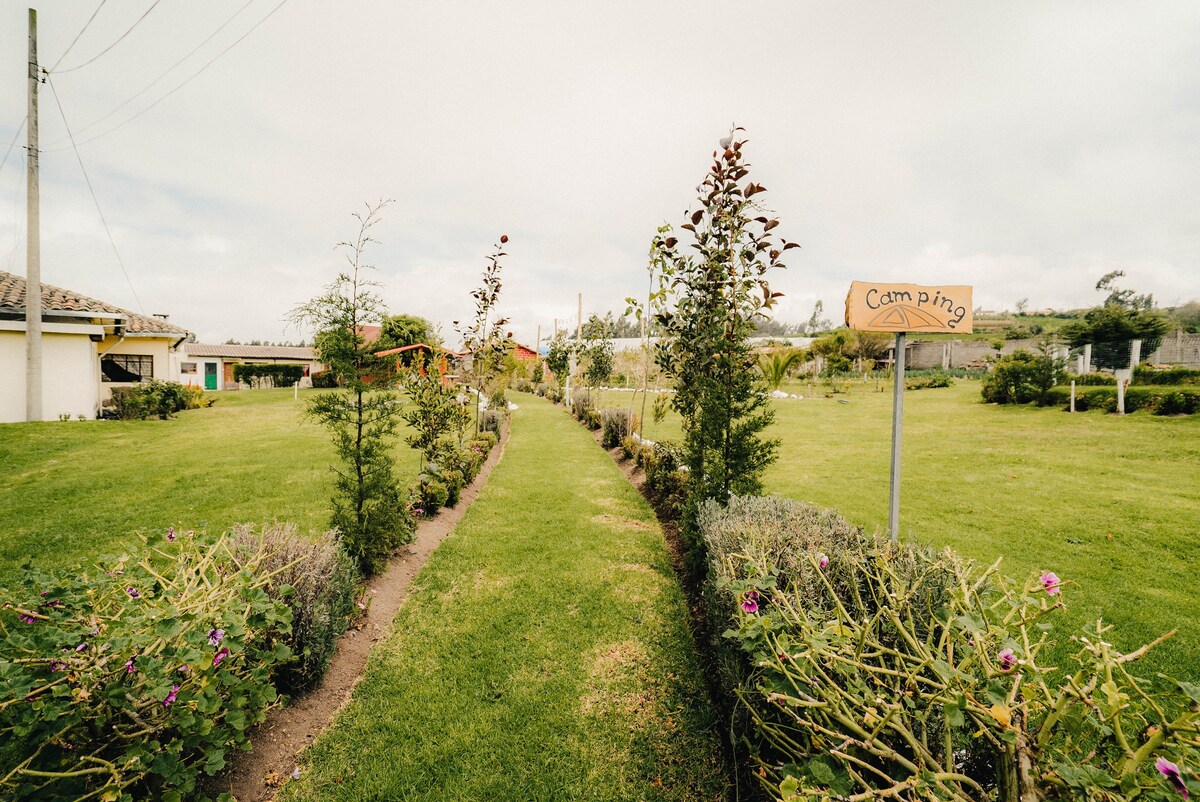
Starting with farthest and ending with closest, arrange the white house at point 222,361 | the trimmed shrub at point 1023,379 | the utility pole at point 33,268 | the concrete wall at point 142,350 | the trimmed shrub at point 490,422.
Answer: the white house at point 222,361
the concrete wall at point 142,350
the trimmed shrub at point 1023,379
the trimmed shrub at point 490,422
the utility pole at point 33,268

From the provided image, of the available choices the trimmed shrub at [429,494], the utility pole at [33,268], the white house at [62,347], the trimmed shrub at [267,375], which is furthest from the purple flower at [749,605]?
the trimmed shrub at [267,375]

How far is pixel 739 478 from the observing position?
5.27 metres

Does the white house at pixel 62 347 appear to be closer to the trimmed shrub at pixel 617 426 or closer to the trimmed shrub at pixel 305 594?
the trimmed shrub at pixel 617 426

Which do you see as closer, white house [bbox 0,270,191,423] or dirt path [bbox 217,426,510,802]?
dirt path [bbox 217,426,510,802]

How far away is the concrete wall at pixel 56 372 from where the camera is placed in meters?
13.2

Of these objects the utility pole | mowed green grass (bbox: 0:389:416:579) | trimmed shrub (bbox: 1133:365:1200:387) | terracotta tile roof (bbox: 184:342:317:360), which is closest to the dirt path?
mowed green grass (bbox: 0:389:416:579)

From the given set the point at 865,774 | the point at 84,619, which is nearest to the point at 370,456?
the point at 84,619

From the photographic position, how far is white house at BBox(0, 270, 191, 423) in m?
13.2

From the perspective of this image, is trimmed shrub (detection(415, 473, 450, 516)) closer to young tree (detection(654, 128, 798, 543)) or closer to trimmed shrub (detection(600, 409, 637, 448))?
young tree (detection(654, 128, 798, 543))

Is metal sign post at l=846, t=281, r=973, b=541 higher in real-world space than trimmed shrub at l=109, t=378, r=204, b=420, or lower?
higher

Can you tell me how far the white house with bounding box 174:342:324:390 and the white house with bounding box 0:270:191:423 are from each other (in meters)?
11.1

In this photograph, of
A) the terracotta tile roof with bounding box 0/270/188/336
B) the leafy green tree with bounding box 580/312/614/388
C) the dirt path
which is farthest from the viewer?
the leafy green tree with bounding box 580/312/614/388

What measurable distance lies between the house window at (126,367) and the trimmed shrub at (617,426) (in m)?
19.5

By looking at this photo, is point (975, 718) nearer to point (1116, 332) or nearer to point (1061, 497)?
point (1061, 497)
